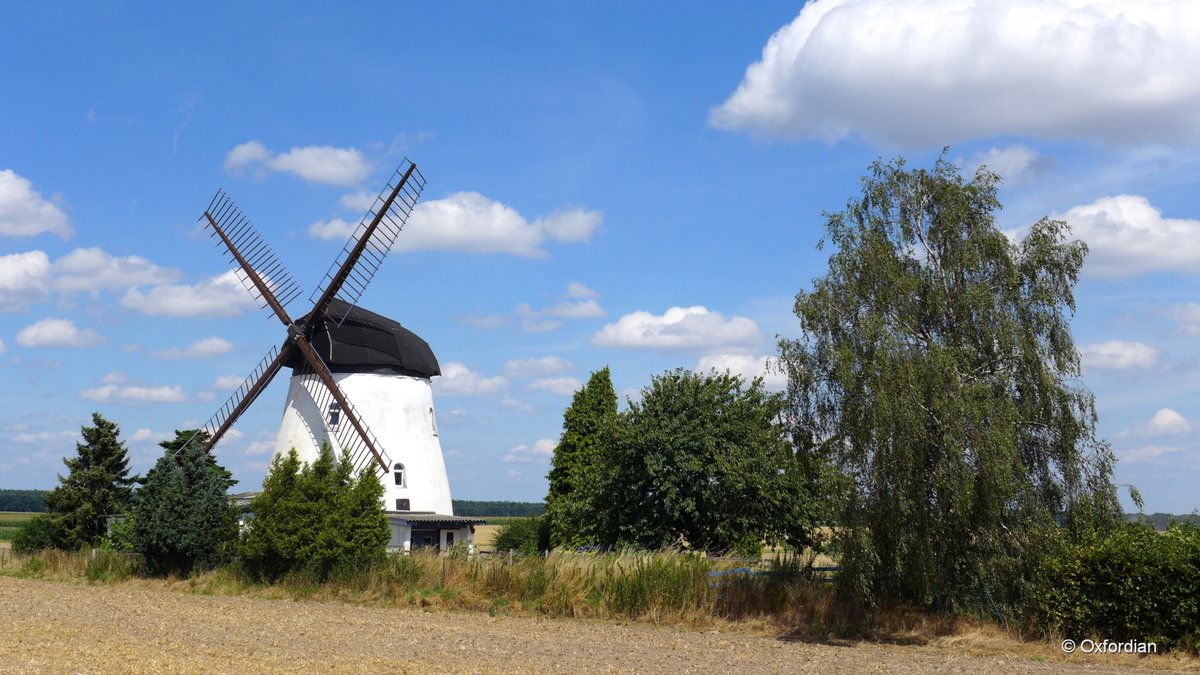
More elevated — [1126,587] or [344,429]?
[344,429]

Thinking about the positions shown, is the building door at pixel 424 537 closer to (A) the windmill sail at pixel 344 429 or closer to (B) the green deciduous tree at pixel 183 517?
(A) the windmill sail at pixel 344 429

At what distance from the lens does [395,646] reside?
18000 mm

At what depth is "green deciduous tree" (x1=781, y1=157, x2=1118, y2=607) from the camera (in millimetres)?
19406

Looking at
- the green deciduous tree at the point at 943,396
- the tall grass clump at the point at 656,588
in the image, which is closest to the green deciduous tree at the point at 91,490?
the tall grass clump at the point at 656,588

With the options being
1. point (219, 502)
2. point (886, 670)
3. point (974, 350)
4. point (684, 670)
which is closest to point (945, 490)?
point (974, 350)

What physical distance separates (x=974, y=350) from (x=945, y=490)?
9.72ft

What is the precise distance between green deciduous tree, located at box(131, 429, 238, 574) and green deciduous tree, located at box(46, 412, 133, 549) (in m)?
6.18

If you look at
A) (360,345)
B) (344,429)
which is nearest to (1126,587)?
(344,429)

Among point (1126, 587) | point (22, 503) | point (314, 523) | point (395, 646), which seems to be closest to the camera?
point (395, 646)

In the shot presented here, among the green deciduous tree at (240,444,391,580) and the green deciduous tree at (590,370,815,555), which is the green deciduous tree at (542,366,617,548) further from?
the green deciduous tree at (240,444,391,580)

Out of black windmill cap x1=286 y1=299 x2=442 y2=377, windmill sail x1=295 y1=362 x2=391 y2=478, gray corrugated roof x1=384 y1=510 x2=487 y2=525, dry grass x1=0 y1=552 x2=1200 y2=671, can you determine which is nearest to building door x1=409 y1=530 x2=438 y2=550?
gray corrugated roof x1=384 y1=510 x2=487 y2=525

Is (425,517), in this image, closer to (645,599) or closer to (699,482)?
(699,482)

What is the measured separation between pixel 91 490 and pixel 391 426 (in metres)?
10.5

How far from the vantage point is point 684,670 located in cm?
1612
